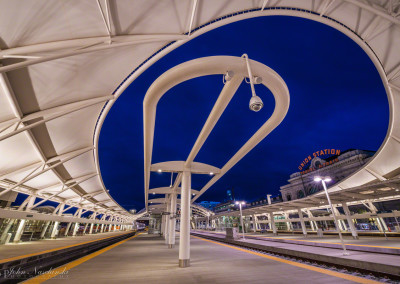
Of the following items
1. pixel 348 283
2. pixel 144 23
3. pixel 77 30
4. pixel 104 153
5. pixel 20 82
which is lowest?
pixel 348 283

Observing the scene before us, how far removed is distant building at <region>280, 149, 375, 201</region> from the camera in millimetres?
43094

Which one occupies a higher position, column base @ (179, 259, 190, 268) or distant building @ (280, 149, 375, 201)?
distant building @ (280, 149, 375, 201)

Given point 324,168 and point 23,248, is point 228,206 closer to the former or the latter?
point 324,168

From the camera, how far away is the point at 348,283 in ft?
18.0

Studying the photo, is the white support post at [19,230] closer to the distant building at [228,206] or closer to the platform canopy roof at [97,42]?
the platform canopy roof at [97,42]

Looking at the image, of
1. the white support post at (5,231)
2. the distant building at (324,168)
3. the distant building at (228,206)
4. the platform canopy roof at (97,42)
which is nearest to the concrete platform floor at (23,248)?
the white support post at (5,231)

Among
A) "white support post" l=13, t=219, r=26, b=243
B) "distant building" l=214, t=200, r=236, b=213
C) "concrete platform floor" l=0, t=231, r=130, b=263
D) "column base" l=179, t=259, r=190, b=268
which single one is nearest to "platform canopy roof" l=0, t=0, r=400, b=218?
"concrete platform floor" l=0, t=231, r=130, b=263

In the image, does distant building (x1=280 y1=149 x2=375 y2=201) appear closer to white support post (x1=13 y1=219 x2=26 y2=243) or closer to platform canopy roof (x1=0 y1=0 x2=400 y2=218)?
platform canopy roof (x1=0 y1=0 x2=400 y2=218)

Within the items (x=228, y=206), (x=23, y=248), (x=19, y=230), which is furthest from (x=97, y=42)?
(x=228, y=206)

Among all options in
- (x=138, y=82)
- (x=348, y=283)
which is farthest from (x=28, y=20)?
(x=138, y=82)

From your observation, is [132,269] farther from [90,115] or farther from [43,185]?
[43,185]

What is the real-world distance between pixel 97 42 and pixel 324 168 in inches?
2315

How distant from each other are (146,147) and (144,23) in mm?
4666

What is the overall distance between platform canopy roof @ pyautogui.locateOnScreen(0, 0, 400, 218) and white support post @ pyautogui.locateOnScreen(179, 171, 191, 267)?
5755 millimetres
